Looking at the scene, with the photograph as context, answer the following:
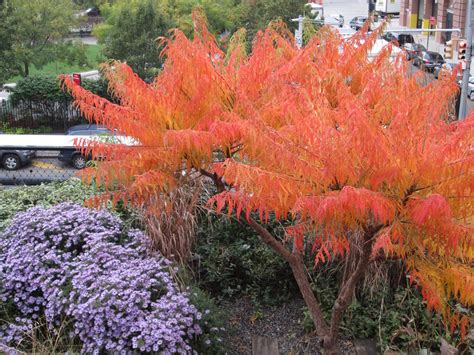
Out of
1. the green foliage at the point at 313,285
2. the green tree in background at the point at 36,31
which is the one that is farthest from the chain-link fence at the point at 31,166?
the green tree in background at the point at 36,31

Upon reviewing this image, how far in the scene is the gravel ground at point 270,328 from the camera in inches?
336

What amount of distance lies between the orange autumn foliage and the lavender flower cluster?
110 cm

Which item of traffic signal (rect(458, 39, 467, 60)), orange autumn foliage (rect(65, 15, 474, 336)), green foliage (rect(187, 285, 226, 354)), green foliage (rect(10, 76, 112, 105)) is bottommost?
green foliage (rect(10, 76, 112, 105))

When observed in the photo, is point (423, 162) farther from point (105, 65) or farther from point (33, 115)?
point (33, 115)

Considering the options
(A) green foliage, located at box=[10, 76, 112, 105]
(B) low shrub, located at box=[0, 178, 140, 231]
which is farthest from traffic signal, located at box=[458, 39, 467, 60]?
(A) green foliage, located at box=[10, 76, 112, 105]

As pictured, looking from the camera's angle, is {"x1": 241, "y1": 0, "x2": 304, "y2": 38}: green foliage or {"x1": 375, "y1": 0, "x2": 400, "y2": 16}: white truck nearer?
{"x1": 241, "y1": 0, "x2": 304, "y2": 38}: green foliage

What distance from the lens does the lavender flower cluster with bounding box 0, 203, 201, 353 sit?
7.17 meters

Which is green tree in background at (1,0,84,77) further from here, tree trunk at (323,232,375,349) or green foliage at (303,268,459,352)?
tree trunk at (323,232,375,349)

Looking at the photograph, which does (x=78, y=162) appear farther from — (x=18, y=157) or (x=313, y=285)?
(x=313, y=285)

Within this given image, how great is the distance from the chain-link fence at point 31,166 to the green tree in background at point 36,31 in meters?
17.1

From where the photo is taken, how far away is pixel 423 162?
5750mm

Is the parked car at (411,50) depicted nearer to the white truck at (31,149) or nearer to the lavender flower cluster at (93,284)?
the lavender flower cluster at (93,284)

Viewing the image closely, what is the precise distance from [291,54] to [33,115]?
2545cm

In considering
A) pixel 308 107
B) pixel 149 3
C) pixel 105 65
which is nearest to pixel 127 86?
pixel 105 65
